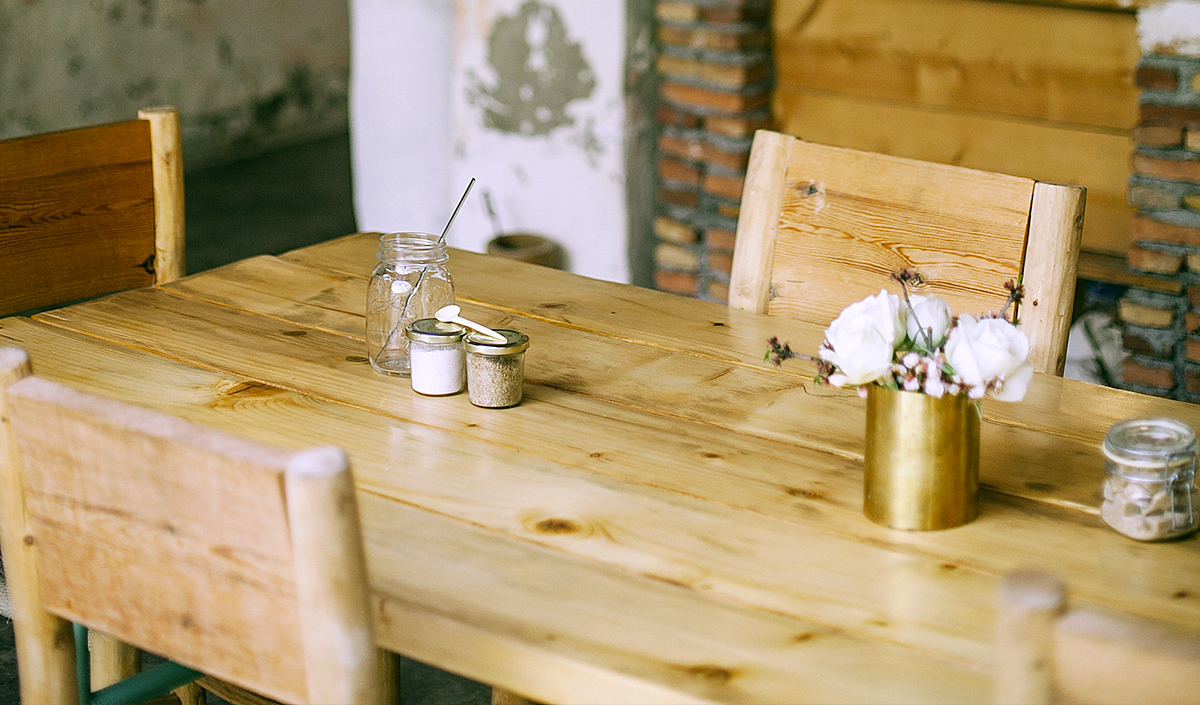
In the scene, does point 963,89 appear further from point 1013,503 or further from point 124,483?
point 124,483

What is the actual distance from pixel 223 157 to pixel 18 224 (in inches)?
172

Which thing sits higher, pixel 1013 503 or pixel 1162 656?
pixel 1162 656

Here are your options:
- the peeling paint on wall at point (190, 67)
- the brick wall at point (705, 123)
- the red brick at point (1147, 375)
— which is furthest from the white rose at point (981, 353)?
the peeling paint on wall at point (190, 67)

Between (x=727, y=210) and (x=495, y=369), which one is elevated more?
(x=495, y=369)

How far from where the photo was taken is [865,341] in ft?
3.26

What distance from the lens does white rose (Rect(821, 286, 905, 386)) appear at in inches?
39.1

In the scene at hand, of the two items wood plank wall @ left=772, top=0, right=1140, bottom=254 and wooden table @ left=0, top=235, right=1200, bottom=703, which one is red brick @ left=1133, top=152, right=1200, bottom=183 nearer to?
wood plank wall @ left=772, top=0, right=1140, bottom=254

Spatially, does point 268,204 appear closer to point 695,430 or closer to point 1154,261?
point 1154,261

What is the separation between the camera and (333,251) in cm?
185

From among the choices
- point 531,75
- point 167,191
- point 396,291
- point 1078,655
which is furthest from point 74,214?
point 531,75

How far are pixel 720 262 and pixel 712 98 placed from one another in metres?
0.42

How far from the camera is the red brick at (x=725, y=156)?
3064 mm

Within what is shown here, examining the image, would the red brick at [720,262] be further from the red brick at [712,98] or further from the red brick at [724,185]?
the red brick at [712,98]

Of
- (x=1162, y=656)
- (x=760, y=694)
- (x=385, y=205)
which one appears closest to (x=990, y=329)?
(x=760, y=694)
